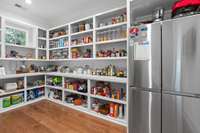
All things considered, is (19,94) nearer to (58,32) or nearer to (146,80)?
(58,32)

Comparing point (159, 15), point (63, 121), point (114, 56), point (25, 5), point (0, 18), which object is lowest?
point (63, 121)

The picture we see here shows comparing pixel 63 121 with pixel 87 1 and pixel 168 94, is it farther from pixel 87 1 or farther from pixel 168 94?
pixel 87 1

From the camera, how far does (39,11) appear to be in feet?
10.7

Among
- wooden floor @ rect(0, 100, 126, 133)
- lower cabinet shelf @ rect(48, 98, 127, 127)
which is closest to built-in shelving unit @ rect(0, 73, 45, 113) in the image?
wooden floor @ rect(0, 100, 126, 133)

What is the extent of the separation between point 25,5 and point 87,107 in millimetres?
3001

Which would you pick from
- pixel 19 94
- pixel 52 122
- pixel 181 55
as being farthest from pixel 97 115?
pixel 19 94

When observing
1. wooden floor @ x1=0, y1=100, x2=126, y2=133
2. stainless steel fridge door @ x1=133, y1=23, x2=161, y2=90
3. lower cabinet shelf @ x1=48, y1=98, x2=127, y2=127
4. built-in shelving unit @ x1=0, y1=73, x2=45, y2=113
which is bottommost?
wooden floor @ x1=0, y1=100, x2=126, y2=133

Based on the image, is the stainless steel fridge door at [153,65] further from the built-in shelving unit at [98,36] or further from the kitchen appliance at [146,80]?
the built-in shelving unit at [98,36]

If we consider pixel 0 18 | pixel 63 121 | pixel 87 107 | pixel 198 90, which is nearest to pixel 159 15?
pixel 198 90

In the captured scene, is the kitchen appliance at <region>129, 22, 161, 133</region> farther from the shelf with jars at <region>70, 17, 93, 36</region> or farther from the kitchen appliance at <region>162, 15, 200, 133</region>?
the shelf with jars at <region>70, 17, 93, 36</region>

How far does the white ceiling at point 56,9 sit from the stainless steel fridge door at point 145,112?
6.57 feet

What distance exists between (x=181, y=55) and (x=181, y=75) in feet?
0.70

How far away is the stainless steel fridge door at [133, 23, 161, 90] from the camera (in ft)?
4.47

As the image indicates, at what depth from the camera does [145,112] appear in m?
1.47
